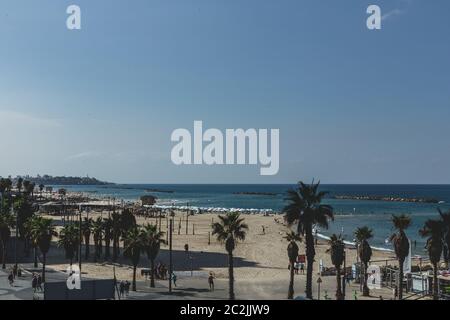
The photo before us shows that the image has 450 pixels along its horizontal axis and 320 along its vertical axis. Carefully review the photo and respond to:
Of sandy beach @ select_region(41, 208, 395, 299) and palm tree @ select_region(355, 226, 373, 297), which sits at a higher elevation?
palm tree @ select_region(355, 226, 373, 297)

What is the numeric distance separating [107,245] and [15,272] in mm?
14227

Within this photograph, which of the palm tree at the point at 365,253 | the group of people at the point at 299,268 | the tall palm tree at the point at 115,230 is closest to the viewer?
the palm tree at the point at 365,253

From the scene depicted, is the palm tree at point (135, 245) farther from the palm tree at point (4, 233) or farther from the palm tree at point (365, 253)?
the palm tree at point (365, 253)

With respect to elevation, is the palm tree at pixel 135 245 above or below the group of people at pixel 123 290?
above

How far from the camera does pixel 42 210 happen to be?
133500 mm

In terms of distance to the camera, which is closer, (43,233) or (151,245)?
(151,245)

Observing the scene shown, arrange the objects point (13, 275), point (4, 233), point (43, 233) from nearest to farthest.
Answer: point (13, 275)
point (43, 233)
point (4, 233)

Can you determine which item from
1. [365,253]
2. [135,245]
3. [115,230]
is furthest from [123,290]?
[365,253]

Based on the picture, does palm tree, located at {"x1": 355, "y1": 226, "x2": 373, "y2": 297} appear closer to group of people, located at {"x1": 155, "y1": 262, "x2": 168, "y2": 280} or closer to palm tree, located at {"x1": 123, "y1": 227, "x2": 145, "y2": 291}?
group of people, located at {"x1": 155, "y1": 262, "x2": 168, "y2": 280}

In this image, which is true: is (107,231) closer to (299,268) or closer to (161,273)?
(161,273)

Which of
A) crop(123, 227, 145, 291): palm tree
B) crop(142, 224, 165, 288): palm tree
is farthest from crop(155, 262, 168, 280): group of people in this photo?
crop(123, 227, 145, 291): palm tree

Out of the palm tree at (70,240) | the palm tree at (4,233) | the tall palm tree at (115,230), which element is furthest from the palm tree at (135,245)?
the palm tree at (4,233)

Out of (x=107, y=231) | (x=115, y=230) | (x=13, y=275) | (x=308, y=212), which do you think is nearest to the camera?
(x=308, y=212)

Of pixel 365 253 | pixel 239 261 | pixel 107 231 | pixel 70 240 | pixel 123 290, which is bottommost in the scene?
pixel 239 261
